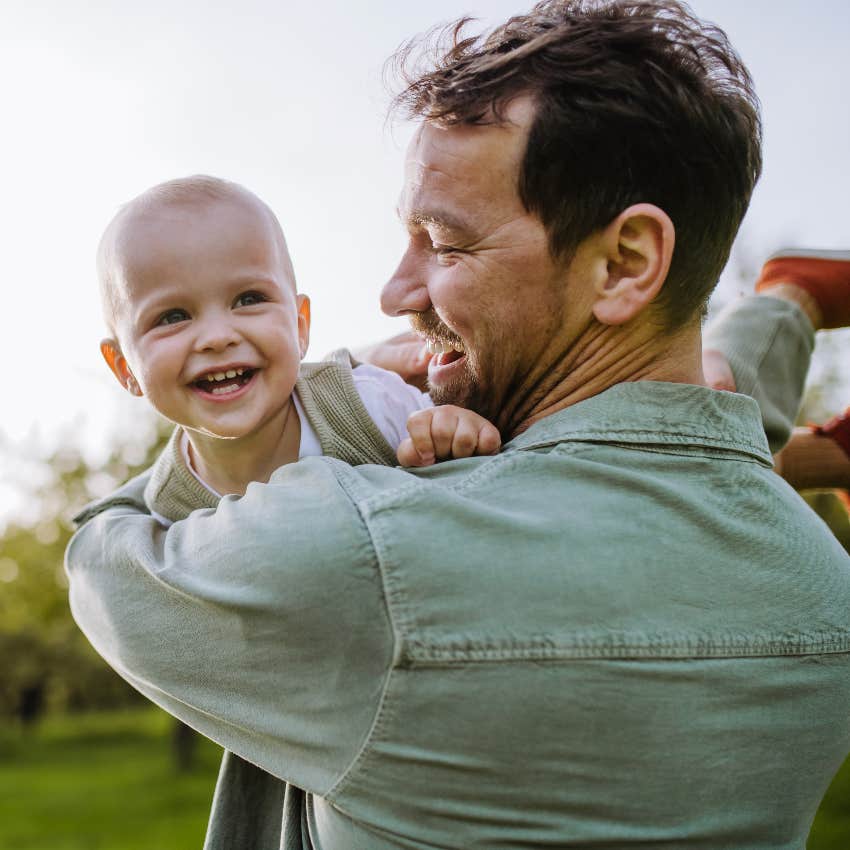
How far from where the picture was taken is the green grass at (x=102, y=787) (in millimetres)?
17422

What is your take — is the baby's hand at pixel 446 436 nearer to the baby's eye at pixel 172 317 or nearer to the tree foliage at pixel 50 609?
the baby's eye at pixel 172 317

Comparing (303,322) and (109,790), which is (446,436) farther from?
(109,790)

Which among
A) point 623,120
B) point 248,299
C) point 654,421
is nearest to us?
point 654,421

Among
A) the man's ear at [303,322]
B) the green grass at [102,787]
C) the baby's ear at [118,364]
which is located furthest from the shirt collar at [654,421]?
the green grass at [102,787]

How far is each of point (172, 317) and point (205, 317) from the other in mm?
91

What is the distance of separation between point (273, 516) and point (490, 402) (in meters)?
0.70

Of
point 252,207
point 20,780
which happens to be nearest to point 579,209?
point 252,207

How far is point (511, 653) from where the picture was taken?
5.14 ft

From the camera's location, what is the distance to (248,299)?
7.53 ft

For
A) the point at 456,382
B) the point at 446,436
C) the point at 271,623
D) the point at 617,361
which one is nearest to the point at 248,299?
the point at 456,382

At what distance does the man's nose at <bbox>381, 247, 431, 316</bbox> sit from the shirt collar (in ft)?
1.49

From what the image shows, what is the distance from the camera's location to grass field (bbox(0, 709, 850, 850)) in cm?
1688

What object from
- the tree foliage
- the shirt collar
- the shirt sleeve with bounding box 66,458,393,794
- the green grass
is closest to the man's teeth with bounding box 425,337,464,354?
the shirt collar

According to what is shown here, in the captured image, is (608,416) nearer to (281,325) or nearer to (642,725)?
(642,725)
